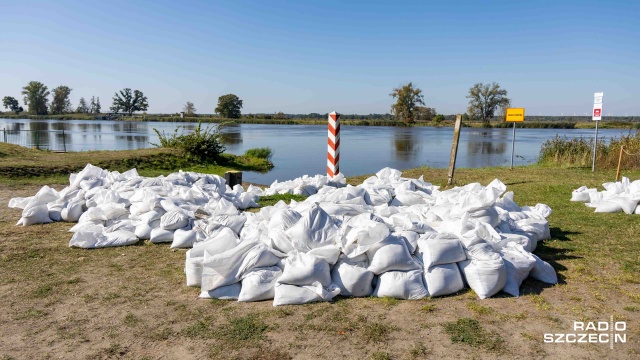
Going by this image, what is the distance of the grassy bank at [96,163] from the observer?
10.1 metres

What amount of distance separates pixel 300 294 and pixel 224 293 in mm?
559

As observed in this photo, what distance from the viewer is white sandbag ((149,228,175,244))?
4.63 metres

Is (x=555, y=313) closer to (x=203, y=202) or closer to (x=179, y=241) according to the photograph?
(x=179, y=241)

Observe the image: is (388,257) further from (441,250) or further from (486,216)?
(486,216)

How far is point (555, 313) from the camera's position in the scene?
2904mm

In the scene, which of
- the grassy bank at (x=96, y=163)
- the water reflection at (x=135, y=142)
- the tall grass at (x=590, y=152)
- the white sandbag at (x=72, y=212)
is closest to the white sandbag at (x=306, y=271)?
the white sandbag at (x=72, y=212)

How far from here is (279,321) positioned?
9.36ft

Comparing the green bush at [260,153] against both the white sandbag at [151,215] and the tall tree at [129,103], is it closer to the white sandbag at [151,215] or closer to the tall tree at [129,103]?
the white sandbag at [151,215]

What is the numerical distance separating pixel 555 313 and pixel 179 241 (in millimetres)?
3265

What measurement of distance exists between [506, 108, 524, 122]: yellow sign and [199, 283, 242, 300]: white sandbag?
11.9 m

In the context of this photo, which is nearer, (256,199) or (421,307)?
(421,307)

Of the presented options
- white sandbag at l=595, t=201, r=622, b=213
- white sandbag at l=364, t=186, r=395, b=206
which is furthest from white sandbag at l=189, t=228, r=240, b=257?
white sandbag at l=595, t=201, r=622, b=213

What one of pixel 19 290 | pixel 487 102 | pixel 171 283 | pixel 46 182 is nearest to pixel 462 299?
pixel 171 283

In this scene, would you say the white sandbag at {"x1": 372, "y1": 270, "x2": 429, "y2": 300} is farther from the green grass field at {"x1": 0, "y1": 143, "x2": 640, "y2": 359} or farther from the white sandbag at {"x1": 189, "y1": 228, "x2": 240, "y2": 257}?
the white sandbag at {"x1": 189, "y1": 228, "x2": 240, "y2": 257}
